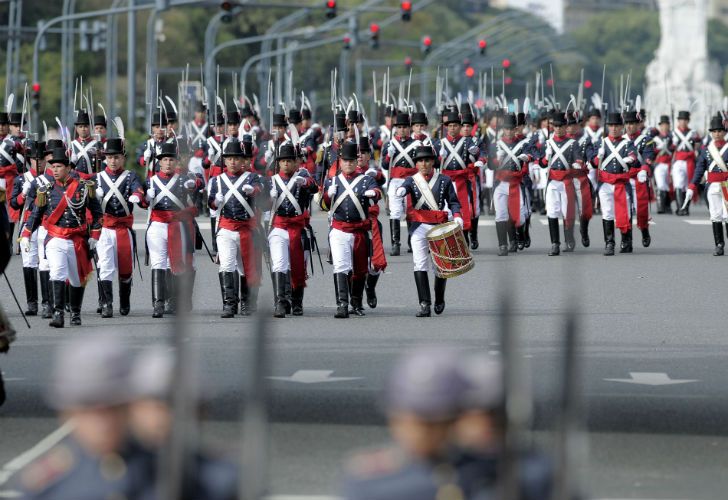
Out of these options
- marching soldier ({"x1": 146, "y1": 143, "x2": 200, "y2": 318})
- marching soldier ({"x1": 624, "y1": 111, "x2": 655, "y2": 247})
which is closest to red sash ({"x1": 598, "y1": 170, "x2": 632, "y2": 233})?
marching soldier ({"x1": 624, "y1": 111, "x2": 655, "y2": 247})

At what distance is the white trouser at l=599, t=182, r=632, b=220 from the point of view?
26.6 meters

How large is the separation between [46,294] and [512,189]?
9210mm

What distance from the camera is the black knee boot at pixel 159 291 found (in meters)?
19.1

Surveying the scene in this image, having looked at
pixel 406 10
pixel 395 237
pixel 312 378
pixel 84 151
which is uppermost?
pixel 406 10

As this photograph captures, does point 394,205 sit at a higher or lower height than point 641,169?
lower

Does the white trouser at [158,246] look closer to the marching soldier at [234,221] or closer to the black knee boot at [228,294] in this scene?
the marching soldier at [234,221]

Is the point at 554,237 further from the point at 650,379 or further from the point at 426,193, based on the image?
the point at 650,379

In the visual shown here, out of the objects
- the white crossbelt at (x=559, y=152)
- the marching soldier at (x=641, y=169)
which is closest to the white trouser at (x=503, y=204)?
the white crossbelt at (x=559, y=152)

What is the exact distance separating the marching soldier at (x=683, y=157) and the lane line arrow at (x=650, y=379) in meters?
23.6

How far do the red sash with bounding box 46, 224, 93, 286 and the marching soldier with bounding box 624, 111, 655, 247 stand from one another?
987 cm

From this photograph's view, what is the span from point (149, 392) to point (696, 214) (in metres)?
33.1

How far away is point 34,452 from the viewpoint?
37.0ft

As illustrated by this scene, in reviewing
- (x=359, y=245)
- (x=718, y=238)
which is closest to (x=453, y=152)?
(x=718, y=238)

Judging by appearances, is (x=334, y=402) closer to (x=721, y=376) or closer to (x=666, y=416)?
(x=666, y=416)
